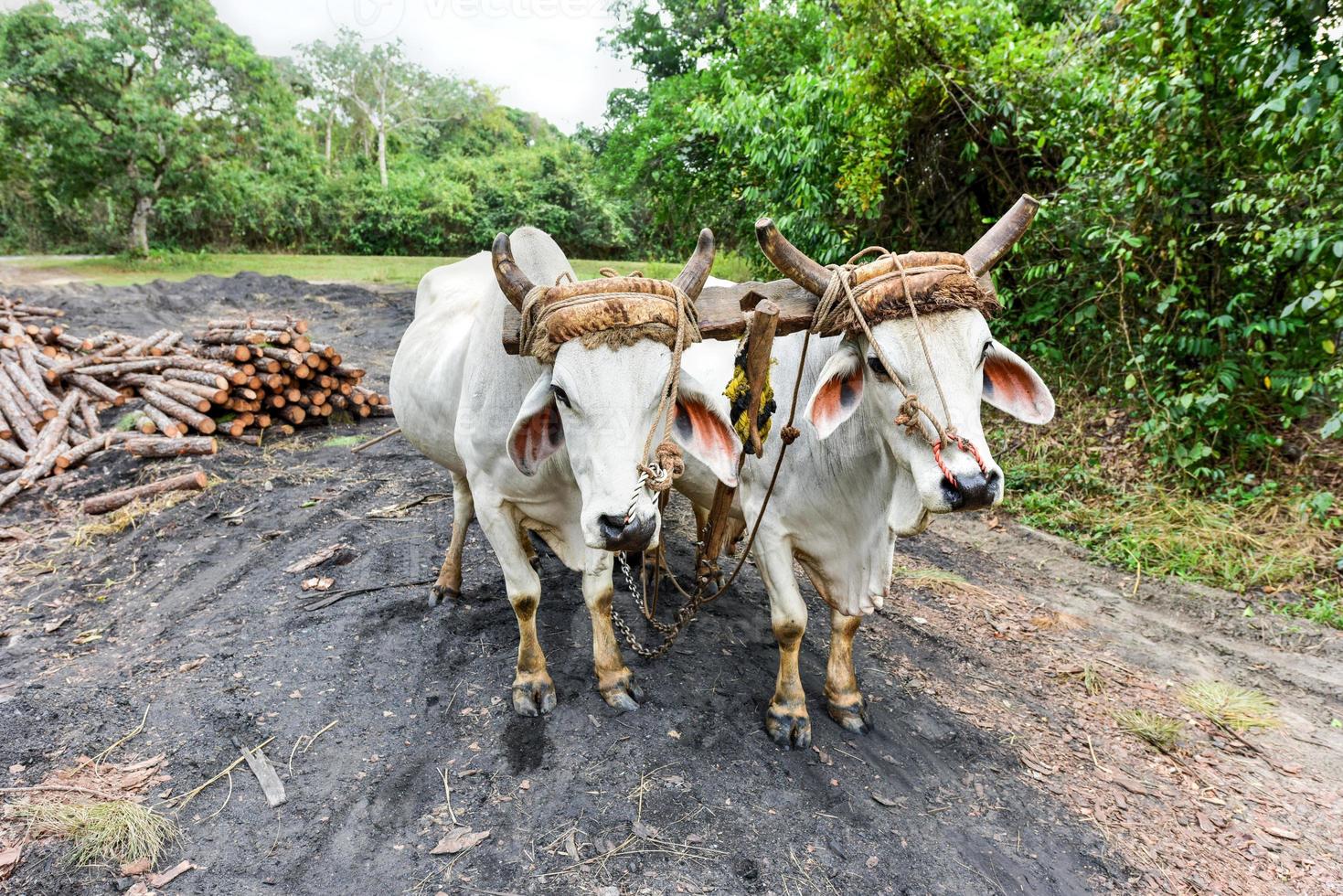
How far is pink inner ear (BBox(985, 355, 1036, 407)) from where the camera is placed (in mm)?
2512

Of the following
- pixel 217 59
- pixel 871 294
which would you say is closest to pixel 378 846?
pixel 871 294

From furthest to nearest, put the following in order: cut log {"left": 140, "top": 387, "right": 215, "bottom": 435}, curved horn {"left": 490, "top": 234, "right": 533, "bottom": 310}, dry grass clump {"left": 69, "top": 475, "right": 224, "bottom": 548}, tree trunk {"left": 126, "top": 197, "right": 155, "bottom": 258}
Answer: tree trunk {"left": 126, "top": 197, "right": 155, "bottom": 258}
cut log {"left": 140, "top": 387, "right": 215, "bottom": 435}
dry grass clump {"left": 69, "top": 475, "right": 224, "bottom": 548}
curved horn {"left": 490, "top": 234, "right": 533, "bottom": 310}

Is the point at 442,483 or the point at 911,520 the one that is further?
the point at 442,483

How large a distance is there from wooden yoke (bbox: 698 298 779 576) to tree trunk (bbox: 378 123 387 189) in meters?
32.9

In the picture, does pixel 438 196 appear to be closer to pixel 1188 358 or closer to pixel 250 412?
pixel 250 412

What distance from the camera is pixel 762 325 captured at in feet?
8.09

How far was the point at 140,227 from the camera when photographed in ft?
66.4

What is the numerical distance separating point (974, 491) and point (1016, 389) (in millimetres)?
617

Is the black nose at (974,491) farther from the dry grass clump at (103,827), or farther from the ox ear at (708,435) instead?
the dry grass clump at (103,827)

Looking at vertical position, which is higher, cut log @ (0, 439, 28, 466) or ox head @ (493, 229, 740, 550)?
ox head @ (493, 229, 740, 550)

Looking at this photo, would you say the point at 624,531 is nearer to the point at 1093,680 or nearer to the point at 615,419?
the point at 615,419

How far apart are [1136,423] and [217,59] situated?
77.4 feet

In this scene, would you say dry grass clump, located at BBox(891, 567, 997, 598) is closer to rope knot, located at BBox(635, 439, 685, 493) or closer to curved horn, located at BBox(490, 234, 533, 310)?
rope knot, located at BBox(635, 439, 685, 493)

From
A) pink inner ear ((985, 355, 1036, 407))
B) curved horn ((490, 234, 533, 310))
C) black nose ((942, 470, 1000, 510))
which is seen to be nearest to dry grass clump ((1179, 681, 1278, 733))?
pink inner ear ((985, 355, 1036, 407))
